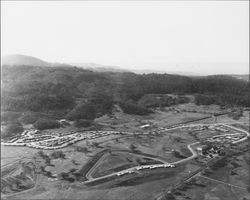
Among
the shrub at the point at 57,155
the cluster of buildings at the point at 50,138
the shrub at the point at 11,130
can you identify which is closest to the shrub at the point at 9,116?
the shrub at the point at 11,130

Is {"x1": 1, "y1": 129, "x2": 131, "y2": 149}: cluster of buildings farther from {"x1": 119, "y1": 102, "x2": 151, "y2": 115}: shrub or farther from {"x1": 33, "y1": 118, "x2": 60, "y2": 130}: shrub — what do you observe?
{"x1": 119, "y1": 102, "x2": 151, "y2": 115}: shrub

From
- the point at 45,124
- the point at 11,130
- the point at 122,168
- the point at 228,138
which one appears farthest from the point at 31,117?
the point at 228,138

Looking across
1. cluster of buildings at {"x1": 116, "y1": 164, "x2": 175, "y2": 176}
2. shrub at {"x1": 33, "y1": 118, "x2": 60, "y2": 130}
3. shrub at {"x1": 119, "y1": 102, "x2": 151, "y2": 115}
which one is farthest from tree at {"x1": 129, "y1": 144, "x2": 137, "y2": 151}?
shrub at {"x1": 119, "y1": 102, "x2": 151, "y2": 115}

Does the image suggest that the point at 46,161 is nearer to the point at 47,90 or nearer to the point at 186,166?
the point at 186,166

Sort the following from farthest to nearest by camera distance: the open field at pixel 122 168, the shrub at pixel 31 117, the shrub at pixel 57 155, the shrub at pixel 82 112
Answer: the shrub at pixel 82 112 → the shrub at pixel 31 117 → the shrub at pixel 57 155 → the open field at pixel 122 168

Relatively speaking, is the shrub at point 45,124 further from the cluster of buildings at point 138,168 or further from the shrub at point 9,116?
the cluster of buildings at point 138,168

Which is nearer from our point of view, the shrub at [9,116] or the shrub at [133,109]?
the shrub at [9,116]

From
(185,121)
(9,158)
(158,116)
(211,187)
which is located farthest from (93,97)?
(211,187)
